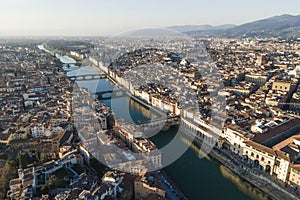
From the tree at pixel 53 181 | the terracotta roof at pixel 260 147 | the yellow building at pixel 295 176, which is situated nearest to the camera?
the tree at pixel 53 181

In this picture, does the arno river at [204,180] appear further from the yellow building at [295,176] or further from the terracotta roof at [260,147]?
the terracotta roof at [260,147]

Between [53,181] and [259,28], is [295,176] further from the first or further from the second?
[259,28]

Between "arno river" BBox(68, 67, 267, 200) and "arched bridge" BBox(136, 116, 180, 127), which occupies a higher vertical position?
"arched bridge" BBox(136, 116, 180, 127)

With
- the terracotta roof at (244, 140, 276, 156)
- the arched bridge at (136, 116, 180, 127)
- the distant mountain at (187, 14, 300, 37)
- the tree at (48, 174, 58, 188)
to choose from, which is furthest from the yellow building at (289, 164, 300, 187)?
the distant mountain at (187, 14, 300, 37)

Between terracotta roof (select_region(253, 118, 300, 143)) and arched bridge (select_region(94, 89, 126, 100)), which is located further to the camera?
arched bridge (select_region(94, 89, 126, 100))

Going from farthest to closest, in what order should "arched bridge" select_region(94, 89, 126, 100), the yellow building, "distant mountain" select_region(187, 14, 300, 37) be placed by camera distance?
"distant mountain" select_region(187, 14, 300, 37) → "arched bridge" select_region(94, 89, 126, 100) → the yellow building

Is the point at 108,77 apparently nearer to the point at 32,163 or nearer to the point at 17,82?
the point at 17,82

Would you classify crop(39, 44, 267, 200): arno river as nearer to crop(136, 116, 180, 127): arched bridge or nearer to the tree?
crop(136, 116, 180, 127): arched bridge

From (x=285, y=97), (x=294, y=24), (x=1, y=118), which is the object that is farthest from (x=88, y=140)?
(x=294, y=24)

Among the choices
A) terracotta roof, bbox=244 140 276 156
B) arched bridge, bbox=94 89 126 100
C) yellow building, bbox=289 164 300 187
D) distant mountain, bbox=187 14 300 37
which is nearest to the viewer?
yellow building, bbox=289 164 300 187

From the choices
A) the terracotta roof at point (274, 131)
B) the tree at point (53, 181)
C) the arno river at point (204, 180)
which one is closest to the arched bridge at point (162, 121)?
the arno river at point (204, 180)

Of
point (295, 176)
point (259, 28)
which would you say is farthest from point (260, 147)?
point (259, 28)

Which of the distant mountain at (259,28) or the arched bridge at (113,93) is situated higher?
the distant mountain at (259,28)
